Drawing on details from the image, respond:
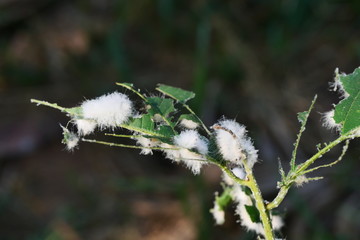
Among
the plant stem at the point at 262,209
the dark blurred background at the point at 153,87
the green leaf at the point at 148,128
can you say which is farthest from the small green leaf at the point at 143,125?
the dark blurred background at the point at 153,87

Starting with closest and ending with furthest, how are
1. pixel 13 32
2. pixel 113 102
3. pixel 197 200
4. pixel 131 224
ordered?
1. pixel 113 102
2. pixel 197 200
3. pixel 131 224
4. pixel 13 32

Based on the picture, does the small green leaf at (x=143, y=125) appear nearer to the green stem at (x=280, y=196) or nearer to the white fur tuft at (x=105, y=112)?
the white fur tuft at (x=105, y=112)

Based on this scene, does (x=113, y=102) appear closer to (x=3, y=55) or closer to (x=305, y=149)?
(x=305, y=149)

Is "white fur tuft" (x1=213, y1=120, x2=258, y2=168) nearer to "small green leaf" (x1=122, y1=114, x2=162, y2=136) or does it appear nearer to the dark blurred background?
"small green leaf" (x1=122, y1=114, x2=162, y2=136)

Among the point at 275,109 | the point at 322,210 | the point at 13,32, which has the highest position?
the point at 13,32

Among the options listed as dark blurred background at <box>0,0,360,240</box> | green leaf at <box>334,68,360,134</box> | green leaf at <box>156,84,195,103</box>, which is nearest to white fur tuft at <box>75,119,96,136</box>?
green leaf at <box>156,84,195,103</box>

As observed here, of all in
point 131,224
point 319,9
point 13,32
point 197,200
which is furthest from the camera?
point 13,32

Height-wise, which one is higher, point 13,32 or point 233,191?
point 13,32

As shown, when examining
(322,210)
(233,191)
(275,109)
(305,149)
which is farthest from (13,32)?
(233,191)
